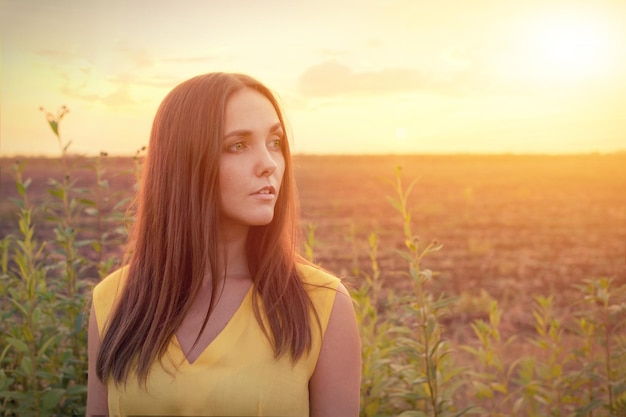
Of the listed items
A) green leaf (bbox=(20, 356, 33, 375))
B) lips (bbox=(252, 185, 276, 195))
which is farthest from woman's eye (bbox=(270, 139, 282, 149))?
green leaf (bbox=(20, 356, 33, 375))

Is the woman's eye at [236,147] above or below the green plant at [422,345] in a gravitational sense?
above

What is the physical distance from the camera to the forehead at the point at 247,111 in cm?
179

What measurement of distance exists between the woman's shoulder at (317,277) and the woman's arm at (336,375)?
0.32 ft

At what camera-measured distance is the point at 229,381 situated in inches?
→ 64.1

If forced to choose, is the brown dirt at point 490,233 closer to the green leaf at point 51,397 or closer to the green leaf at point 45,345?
the green leaf at point 45,345

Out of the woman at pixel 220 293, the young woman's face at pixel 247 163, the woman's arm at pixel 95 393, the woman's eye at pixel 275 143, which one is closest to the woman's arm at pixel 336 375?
the woman at pixel 220 293

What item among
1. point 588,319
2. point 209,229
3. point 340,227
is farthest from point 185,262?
point 340,227

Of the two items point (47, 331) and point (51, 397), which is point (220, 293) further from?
point (47, 331)

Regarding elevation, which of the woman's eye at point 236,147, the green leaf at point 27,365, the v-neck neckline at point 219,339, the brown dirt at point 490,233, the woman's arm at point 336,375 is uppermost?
the woman's eye at point 236,147

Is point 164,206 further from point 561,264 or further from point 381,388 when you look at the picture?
point 561,264

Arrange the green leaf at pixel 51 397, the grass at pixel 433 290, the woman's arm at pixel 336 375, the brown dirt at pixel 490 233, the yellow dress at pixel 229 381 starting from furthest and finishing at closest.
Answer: the brown dirt at pixel 490 233 → the grass at pixel 433 290 → the green leaf at pixel 51 397 → the woman's arm at pixel 336 375 → the yellow dress at pixel 229 381

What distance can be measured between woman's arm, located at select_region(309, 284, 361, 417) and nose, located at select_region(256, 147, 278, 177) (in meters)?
0.45

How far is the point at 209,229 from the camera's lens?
1.83m

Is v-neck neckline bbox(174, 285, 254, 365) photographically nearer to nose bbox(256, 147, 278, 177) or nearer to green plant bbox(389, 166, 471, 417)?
nose bbox(256, 147, 278, 177)
